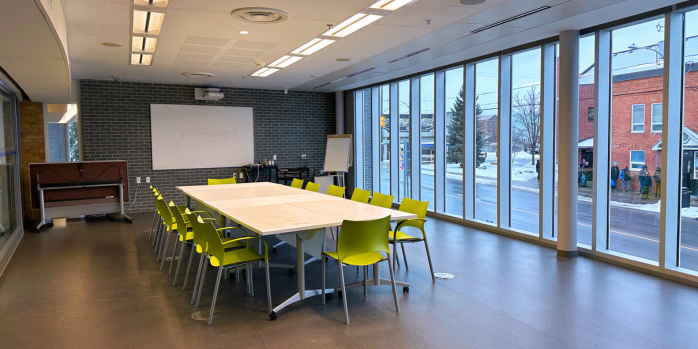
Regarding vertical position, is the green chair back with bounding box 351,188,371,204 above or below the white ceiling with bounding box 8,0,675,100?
below

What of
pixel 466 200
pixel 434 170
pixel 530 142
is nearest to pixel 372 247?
pixel 530 142

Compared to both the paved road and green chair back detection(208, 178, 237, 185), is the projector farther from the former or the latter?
the paved road

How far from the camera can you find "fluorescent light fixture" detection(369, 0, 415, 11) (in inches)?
167

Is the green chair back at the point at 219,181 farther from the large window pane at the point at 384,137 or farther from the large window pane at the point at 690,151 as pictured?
the large window pane at the point at 690,151

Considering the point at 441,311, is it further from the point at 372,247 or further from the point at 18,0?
the point at 18,0

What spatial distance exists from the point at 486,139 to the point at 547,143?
1265mm

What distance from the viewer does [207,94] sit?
32.4 feet

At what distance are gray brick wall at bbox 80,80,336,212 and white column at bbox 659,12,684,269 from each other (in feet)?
26.2

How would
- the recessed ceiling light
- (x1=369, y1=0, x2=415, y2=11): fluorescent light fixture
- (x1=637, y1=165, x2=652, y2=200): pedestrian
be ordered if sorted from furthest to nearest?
the recessed ceiling light → (x1=637, y1=165, x2=652, y2=200): pedestrian → (x1=369, y1=0, x2=415, y2=11): fluorescent light fixture

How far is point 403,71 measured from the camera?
8.59m

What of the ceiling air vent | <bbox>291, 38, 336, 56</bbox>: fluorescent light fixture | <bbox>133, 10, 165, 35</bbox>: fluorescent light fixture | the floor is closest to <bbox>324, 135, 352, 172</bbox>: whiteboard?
<bbox>291, 38, 336, 56</bbox>: fluorescent light fixture

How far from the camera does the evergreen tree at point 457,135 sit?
749 centimetres

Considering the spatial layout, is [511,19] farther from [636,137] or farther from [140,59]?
[140,59]

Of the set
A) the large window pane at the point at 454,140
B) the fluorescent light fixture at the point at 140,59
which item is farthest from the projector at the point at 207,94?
the large window pane at the point at 454,140
